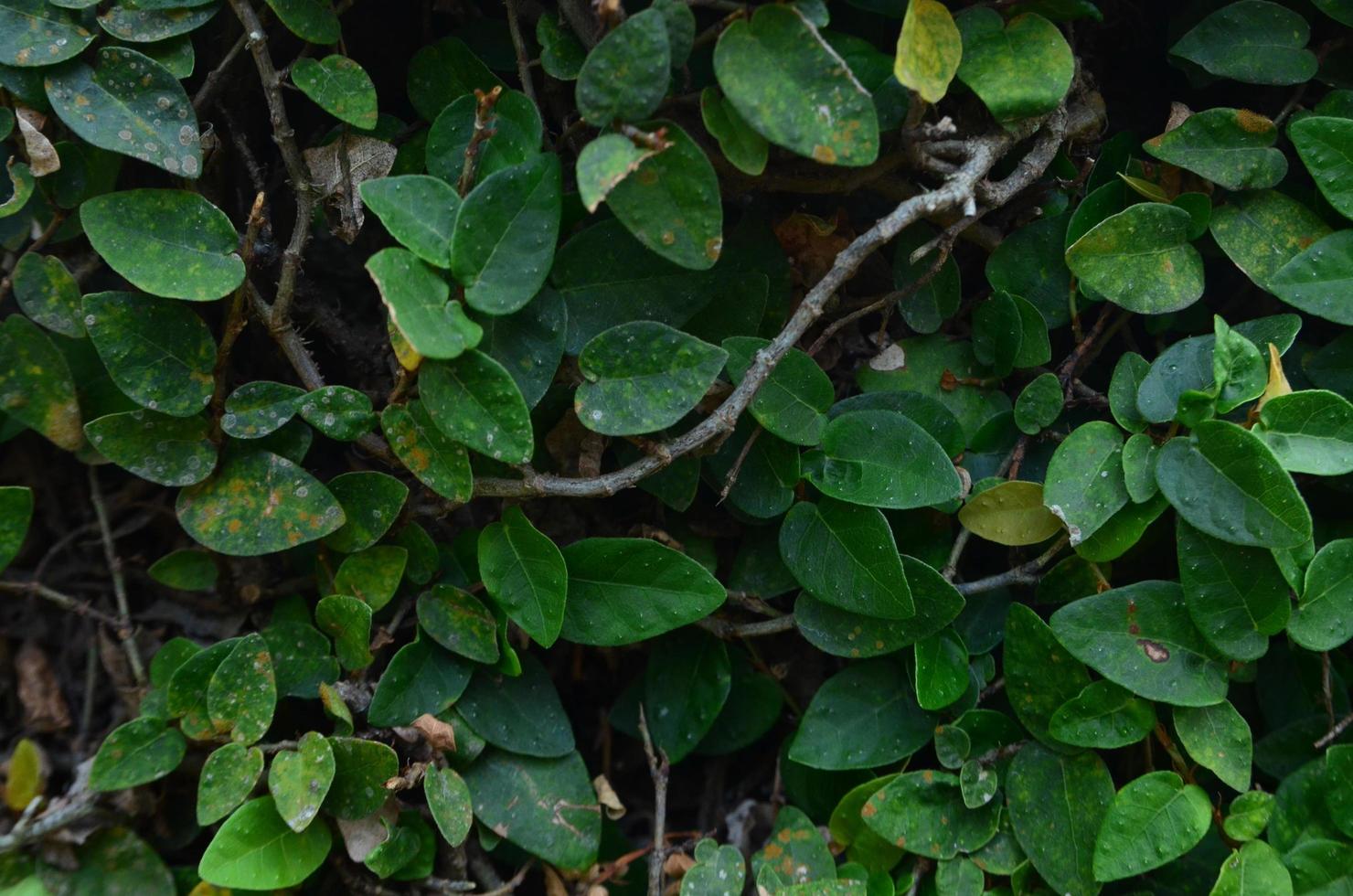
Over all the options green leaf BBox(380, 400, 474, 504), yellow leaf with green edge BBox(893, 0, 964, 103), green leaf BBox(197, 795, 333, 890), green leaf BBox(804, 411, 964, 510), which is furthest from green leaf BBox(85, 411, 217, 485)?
yellow leaf with green edge BBox(893, 0, 964, 103)

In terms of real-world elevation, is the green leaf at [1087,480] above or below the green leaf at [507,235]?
below

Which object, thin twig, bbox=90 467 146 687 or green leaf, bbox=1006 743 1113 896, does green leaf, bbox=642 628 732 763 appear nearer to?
green leaf, bbox=1006 743 1113 896

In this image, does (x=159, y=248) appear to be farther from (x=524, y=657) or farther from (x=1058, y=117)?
(x=1058, y=117)

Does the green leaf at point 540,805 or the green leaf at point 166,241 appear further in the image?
the green leaf at point 540,805

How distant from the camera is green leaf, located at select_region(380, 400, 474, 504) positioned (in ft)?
3.01

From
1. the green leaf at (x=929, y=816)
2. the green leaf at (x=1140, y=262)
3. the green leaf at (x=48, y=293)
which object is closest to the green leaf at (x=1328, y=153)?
the green leaf at (x=1140, y=262)

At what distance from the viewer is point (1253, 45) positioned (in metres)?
0.99

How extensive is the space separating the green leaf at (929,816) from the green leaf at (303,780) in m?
0.54

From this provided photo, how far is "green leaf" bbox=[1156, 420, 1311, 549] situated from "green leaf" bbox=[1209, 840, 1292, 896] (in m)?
0.31

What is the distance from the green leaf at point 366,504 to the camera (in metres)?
0.99

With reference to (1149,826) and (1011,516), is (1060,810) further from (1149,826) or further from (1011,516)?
(1011,516)

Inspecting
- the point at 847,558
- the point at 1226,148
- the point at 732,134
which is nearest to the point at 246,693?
the point at 847,558

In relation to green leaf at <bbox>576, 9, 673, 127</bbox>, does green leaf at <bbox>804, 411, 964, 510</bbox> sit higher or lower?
lower

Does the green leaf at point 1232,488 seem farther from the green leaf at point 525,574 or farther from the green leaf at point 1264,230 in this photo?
the green leaf at point 525,574
